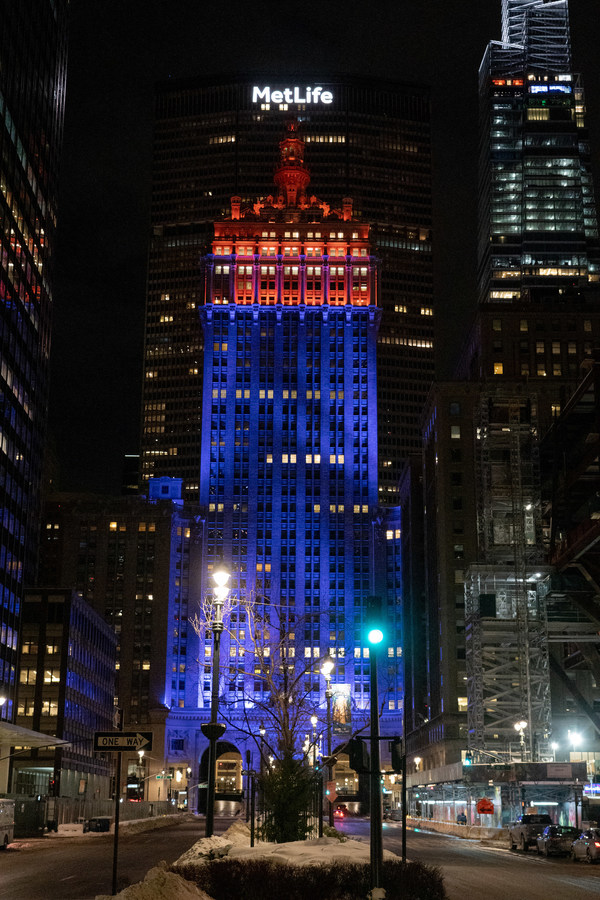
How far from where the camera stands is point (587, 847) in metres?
48.3

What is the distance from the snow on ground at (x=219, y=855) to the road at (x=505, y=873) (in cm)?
331

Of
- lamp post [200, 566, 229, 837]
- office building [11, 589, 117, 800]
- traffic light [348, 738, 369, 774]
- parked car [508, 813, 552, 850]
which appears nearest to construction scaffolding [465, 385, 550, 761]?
parked car [508, 813, 552, 850]

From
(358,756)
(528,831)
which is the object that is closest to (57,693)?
(528,831)

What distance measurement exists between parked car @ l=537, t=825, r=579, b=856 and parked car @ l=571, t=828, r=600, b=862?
5.18 feet

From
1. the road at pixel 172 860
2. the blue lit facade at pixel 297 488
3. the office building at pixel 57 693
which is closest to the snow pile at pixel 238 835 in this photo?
the road at pixel 172 860

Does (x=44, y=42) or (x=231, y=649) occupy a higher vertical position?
(x=44, y=42)

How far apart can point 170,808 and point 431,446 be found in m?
60.1

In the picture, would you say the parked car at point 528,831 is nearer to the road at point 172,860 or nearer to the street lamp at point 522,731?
the road at point 172,860

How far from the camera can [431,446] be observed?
150 m

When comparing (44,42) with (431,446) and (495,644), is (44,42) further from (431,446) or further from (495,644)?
(495,644)

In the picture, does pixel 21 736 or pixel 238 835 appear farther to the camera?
pixel 21 736

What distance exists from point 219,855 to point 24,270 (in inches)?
4164

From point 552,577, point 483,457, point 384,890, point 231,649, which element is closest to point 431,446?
point 483,457

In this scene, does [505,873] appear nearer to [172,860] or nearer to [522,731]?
[172,860]
